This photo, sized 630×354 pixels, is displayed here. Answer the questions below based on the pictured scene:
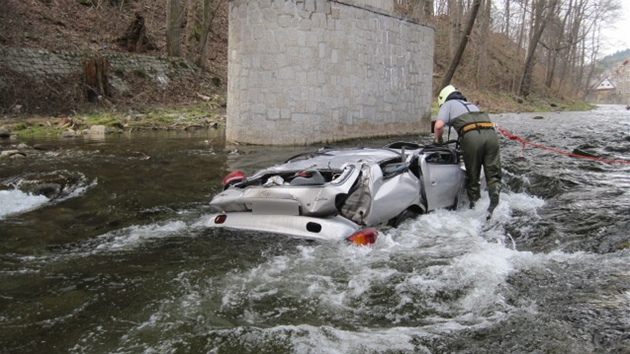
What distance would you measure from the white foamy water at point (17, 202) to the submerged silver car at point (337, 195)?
2.92 meters

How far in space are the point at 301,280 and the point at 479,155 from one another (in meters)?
3.89

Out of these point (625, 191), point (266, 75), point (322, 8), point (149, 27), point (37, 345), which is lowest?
point (37, 345)

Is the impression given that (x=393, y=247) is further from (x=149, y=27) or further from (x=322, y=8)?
(x=149, y=27)

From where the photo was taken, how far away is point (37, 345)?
3.17 meters

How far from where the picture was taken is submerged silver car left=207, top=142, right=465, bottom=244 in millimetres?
5027

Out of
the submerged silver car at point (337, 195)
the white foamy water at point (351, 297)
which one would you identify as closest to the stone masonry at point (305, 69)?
the submerged silver car at point (337, 195)

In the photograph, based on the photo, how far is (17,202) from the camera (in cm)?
700

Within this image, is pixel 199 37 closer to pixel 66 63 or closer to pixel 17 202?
pixel 66 63

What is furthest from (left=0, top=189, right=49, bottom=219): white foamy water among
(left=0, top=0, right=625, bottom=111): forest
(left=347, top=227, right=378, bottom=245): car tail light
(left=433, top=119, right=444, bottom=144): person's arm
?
(left=0, top=0, right=625, bottom=111): forest

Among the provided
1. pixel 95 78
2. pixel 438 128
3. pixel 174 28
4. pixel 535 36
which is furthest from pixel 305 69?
pixel 535 36

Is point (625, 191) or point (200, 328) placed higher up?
point (625, 191)

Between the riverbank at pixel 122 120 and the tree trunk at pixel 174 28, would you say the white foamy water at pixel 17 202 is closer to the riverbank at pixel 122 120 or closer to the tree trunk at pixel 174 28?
the riverbank at pixel 122 120

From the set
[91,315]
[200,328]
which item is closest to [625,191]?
[200,328]

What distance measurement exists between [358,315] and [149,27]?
2732 cm
